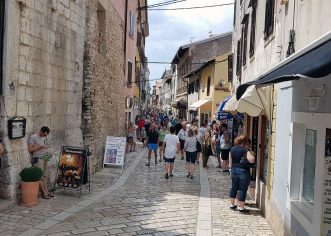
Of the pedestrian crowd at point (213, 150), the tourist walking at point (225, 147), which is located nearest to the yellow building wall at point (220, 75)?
the pedestrian crowd at point (213, 150)

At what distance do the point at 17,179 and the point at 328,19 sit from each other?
6.31 m

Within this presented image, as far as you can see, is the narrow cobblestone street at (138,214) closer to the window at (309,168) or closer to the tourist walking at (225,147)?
the window at (309,168)

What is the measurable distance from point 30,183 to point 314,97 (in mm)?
5676

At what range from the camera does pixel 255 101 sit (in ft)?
28.3

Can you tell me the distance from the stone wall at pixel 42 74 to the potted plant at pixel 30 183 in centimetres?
15

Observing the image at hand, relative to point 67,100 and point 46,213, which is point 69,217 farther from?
point 67,100

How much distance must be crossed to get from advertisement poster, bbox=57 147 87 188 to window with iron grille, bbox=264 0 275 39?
15.9 ft

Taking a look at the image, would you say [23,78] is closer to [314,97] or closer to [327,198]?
[314,97]

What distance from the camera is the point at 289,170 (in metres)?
6.53

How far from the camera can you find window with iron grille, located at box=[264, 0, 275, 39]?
31.0ft

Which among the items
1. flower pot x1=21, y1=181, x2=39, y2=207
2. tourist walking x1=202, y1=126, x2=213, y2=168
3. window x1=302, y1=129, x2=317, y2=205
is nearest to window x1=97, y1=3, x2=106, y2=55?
tourist walking x1=202, y1=126, x2=213, y2=168

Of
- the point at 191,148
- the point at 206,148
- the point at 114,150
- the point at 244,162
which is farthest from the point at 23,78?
the point at 206,148

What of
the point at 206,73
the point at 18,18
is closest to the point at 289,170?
the point at 18,18

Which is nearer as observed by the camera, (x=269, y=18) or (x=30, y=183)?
(x=30, y=183)
